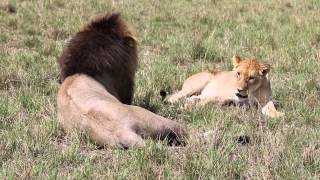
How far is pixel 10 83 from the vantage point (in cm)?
764

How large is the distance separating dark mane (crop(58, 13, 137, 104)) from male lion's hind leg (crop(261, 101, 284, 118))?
4.88 ft

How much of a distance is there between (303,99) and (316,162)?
2.68 m

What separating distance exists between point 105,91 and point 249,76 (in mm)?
2055

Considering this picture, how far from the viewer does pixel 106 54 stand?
6.30 meters

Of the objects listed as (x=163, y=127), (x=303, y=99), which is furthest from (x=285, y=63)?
(x=163, y=127)

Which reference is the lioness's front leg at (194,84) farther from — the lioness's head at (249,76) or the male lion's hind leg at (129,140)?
the male lion's hind leg at (129,140)

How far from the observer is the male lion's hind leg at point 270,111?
22.0ft

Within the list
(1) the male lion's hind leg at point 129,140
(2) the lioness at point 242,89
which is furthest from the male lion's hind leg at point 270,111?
(1) the male lion's hind leg at point 129,140

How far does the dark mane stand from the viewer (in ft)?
20.1

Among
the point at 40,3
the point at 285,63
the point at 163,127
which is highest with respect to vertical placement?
the point at 163,127

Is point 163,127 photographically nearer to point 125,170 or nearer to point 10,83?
point 125,170

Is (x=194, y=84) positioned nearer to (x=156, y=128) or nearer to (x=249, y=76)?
(x=249, y=76)

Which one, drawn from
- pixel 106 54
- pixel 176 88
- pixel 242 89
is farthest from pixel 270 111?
pixel 106 54

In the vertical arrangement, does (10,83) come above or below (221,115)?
below
